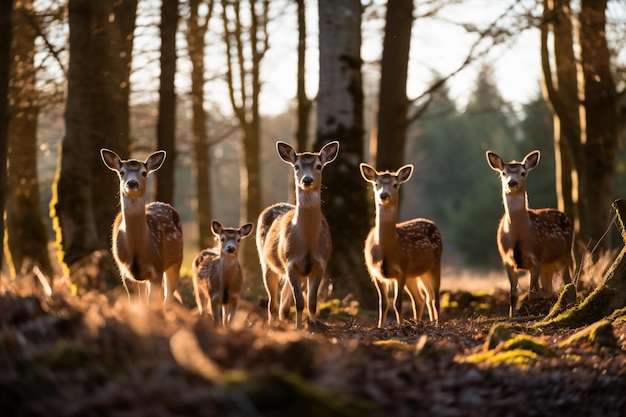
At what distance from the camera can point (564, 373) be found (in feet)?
25.0

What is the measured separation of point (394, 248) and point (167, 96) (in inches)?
330

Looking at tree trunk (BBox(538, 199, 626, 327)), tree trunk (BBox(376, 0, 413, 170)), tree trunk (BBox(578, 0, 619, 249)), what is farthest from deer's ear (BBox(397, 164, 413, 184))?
tree trunk (BBox(578, 0, 619, 249))

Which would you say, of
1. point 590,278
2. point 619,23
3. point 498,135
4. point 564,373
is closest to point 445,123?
point 498,135

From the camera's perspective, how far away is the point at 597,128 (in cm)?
2072

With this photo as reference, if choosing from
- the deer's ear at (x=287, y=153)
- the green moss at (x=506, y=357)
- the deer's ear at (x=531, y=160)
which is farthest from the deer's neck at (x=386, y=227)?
the green moss at (x=506, y=357)

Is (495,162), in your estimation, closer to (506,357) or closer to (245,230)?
(245,230)

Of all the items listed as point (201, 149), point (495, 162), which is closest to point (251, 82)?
point (201, 149)

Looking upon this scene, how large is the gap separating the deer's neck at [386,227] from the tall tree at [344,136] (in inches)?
98.8

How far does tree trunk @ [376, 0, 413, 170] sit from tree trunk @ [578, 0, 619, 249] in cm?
332

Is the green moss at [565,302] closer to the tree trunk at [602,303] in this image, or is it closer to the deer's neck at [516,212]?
the tree trunk at [602,303]

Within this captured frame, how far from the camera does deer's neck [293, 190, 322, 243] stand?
1190 centimetres

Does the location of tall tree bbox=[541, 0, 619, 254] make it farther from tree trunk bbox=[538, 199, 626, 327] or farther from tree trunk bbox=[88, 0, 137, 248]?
tree trunk bbox=[538, 199, 626, 327]

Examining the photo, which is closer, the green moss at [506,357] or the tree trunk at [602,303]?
the green moss at [506,357]

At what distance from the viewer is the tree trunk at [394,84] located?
19.9m
